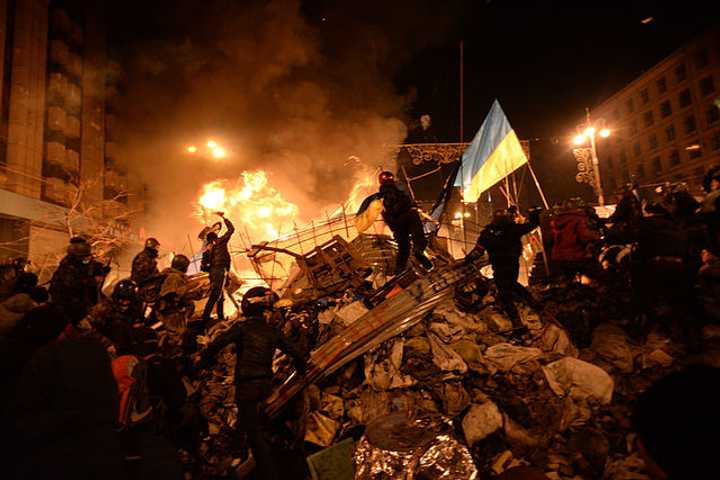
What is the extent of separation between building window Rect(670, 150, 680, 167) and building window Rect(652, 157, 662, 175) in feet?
5.29

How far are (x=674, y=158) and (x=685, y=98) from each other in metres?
6.75

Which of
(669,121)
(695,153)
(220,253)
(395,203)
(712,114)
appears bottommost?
(220,253)

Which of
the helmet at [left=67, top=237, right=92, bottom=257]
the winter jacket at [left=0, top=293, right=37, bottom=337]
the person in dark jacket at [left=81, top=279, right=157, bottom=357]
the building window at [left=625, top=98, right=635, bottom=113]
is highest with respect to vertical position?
the building window at [left=625, top=98, right=635, bottom=113]

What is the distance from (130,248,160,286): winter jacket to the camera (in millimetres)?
7973

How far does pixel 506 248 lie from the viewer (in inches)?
241

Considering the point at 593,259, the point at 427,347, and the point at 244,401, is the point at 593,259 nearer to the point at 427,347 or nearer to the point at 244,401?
the point at 427,347

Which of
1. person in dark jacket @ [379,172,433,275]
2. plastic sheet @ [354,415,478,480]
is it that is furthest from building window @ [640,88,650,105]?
plastic sheet @ [354,415,478,480]

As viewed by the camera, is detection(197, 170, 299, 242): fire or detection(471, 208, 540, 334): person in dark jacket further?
detection(197, 170, 299, 242): fire

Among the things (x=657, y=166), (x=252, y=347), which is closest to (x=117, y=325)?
(x=252, y=347)

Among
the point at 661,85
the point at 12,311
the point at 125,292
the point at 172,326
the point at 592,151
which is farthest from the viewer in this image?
the point at 661,85

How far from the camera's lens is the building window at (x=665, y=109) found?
4219 cm

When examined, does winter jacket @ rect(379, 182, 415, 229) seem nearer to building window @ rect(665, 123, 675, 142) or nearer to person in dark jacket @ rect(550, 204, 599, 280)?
person in dark jacket @ rect(550, 204, 599, 280)

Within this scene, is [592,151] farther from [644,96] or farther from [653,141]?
[644,96]

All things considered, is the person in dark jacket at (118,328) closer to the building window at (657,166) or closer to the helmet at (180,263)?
the helmet at (180,263)
